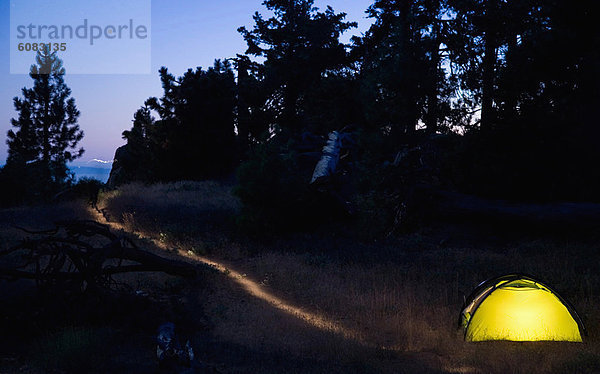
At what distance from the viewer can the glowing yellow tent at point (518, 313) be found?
8000mm

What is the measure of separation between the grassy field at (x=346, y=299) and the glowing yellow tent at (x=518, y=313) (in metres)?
0.34

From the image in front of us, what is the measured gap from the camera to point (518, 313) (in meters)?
8.28

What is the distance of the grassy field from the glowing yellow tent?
337mm

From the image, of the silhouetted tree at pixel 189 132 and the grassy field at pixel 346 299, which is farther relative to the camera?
the silhouetted tree at pixel 189 132

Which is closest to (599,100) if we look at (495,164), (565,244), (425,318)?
(495,164)

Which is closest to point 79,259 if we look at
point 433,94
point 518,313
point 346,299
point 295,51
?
point 346,299

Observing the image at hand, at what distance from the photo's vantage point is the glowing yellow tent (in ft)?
26.2

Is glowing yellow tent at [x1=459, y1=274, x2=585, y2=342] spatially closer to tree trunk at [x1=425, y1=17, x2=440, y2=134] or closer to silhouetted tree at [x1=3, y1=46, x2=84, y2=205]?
tree trunk at [x1=425, y1=17, x2=440, y2=134]

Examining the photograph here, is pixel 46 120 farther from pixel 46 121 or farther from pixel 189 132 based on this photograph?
pixel 189 132

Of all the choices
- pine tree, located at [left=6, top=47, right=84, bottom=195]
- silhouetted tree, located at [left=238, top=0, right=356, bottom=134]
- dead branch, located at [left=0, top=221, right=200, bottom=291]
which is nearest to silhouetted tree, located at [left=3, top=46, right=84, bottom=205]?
pine tree, located at [left=6, top=47, right=84, bottom=195]

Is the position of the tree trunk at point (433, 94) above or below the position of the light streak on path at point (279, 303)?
above

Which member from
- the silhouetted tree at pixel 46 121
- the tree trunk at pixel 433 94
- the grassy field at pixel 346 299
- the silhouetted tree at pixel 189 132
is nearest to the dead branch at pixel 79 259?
the grassy field at pixel 346 299

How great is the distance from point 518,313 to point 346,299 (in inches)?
145

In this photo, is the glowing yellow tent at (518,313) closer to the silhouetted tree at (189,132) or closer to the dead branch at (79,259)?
the dead branch at (79,259)
